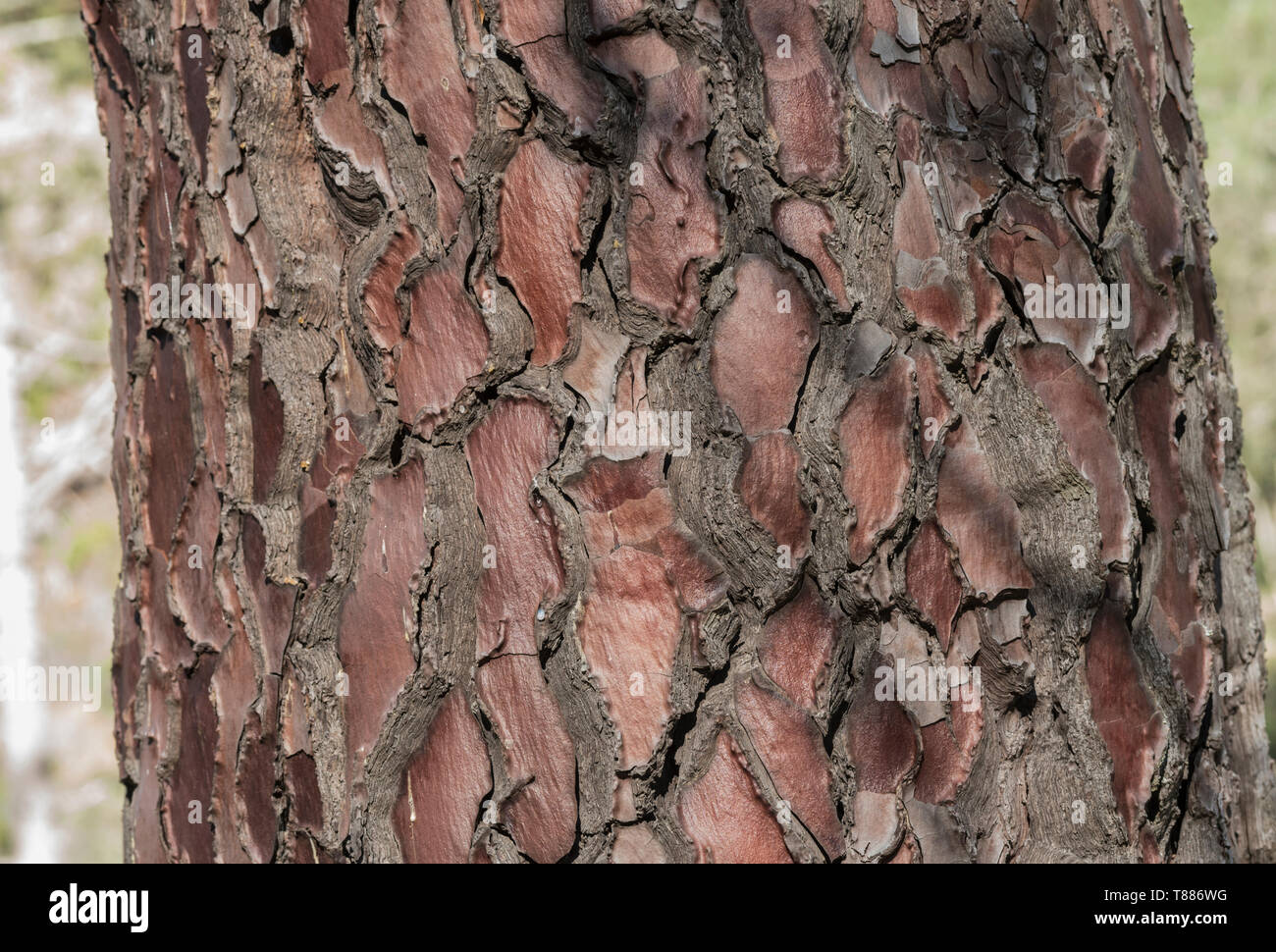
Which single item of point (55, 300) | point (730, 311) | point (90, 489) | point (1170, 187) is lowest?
point (730, 311)

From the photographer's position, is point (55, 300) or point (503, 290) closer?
point (503, 290)

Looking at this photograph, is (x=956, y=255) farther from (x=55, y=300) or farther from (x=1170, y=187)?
(x=55, y=300)

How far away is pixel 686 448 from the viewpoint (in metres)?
0.74

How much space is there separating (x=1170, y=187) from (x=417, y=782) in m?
0.84

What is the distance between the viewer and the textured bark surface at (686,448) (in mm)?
730

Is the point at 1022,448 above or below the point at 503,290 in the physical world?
below

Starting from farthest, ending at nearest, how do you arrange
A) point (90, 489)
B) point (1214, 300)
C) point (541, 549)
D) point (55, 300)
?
Result: 1. point (55, 300)
2. point (90, 489)
3. point (1214, 300)
4. point (541, 549)

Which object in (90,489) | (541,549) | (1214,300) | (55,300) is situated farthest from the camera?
(55,300)

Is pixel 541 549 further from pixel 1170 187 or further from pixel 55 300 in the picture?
pixel 55 300

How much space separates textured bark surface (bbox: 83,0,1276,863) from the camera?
73 cm

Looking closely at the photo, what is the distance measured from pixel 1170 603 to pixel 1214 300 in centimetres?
32

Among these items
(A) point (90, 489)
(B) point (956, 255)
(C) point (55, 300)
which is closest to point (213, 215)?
(B) point (956, 255)
